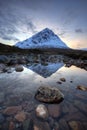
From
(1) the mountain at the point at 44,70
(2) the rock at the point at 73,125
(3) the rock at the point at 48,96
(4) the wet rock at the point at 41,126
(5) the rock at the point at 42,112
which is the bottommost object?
(1) the mountain at the point at 44,70

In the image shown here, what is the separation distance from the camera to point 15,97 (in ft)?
15.8

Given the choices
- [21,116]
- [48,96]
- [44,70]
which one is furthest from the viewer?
[44,70]

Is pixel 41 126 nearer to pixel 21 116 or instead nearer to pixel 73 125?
pixel 21 116

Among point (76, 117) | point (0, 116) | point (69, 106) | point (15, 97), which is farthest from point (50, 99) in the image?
point (0, 116)

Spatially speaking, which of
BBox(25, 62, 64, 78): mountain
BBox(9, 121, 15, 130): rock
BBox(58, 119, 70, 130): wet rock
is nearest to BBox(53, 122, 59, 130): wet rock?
BBox(58, 119, 70, 130): wet rock

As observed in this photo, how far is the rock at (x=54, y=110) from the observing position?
375 centimetres

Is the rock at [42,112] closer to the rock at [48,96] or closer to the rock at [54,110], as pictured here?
the rock at [54,110]

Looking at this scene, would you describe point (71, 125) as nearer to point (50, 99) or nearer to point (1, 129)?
point (50, 99)

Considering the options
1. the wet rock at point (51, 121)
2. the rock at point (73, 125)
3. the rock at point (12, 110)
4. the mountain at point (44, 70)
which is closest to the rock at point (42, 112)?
the wet rock at point (51, 121)

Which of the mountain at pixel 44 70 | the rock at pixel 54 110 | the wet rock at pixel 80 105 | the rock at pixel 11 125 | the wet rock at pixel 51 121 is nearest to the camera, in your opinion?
the rock at pixel 11 125

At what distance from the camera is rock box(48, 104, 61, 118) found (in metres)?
3.75

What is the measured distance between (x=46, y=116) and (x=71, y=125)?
73cm

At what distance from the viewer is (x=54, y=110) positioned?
399 centimetres

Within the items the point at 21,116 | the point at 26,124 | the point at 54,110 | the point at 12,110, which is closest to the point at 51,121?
the point at 54,110
